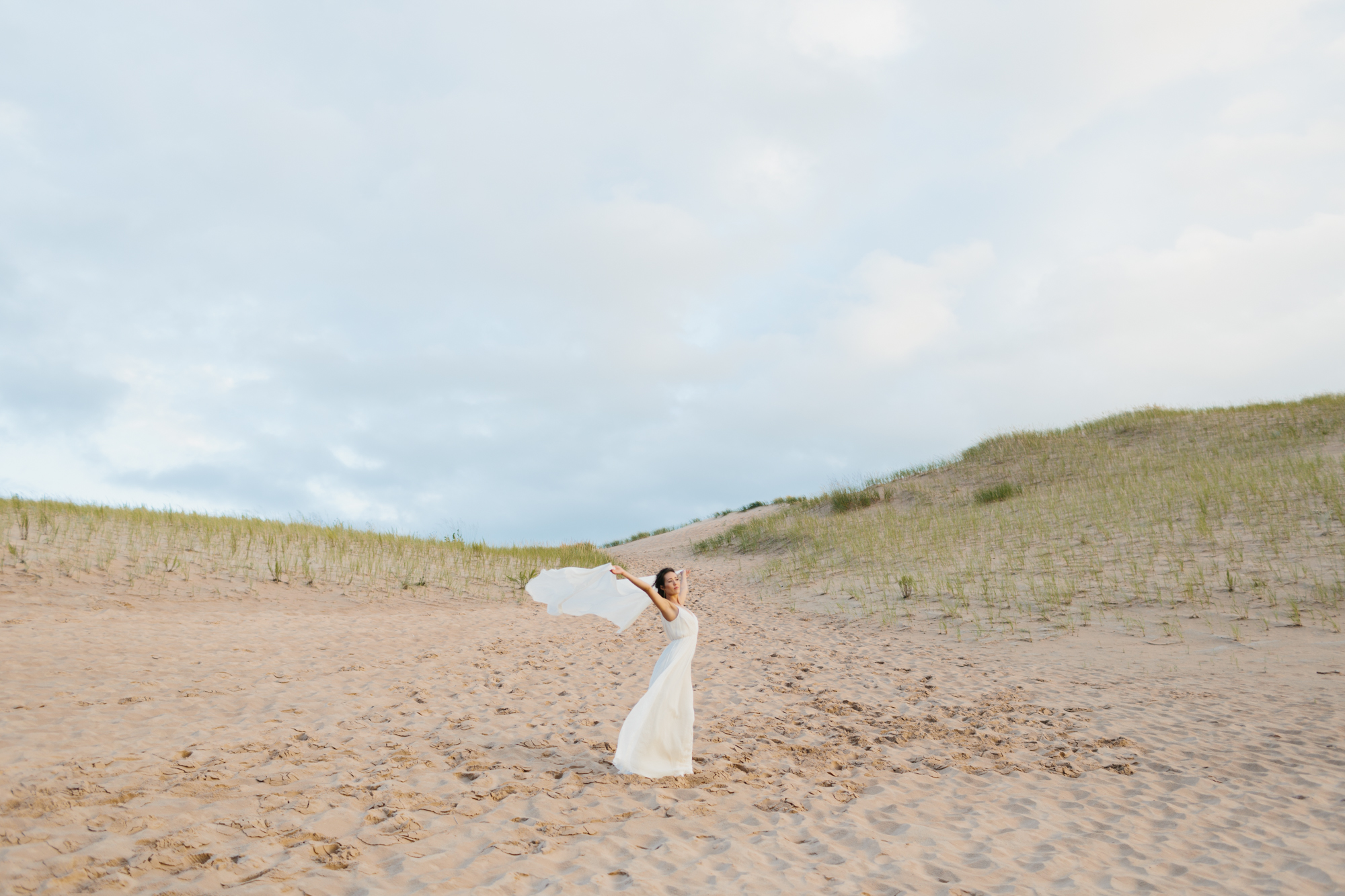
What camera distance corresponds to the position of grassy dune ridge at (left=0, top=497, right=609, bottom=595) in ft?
44.5

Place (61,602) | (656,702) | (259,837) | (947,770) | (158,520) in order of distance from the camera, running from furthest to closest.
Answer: (158,520), (61,602), (947,770), (656,702), (259,837)

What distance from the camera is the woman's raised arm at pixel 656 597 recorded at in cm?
591

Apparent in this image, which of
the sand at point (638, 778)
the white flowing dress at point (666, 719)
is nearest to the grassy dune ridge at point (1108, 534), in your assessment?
the sand at point (638, 778)

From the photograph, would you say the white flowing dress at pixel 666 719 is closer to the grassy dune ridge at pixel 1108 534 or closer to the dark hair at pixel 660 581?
the dark hair at pixel 660 581

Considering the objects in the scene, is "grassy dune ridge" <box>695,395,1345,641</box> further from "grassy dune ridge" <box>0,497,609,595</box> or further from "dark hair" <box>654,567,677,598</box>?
"grassy dune ridge" <box>0,497,609,595</box>

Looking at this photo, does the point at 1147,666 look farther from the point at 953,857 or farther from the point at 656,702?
the point at 656,702

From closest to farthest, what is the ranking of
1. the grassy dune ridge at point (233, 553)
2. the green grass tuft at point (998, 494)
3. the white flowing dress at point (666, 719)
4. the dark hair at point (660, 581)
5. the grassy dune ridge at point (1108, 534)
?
the white flowing dress at point (666, 719) → the dark hair at point (660, 581) → the grassy dune ridge at point (1108, 534) → the grassy dune ridge at point (233, 553) → the green grass tuft at point (998, 494)

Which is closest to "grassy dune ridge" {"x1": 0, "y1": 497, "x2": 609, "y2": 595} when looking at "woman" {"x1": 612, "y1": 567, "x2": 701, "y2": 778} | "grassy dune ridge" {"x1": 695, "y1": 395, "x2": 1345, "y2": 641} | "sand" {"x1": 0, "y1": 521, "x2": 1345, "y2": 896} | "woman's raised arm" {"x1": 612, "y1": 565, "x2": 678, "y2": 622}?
"sand" {"x1": 0, "y1": 521, "x2": 1345, "y2": 896}

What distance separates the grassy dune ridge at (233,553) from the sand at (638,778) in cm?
162

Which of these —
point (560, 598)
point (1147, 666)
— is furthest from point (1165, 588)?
point (560, 598)

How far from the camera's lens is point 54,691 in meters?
7.75

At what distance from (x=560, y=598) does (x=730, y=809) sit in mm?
2418

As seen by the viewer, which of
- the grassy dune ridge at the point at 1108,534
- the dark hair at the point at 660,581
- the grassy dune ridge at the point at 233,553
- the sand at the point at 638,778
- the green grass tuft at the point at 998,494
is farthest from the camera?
the green grass tuft at the point at 998,494

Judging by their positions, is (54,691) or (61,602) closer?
(54,691)
